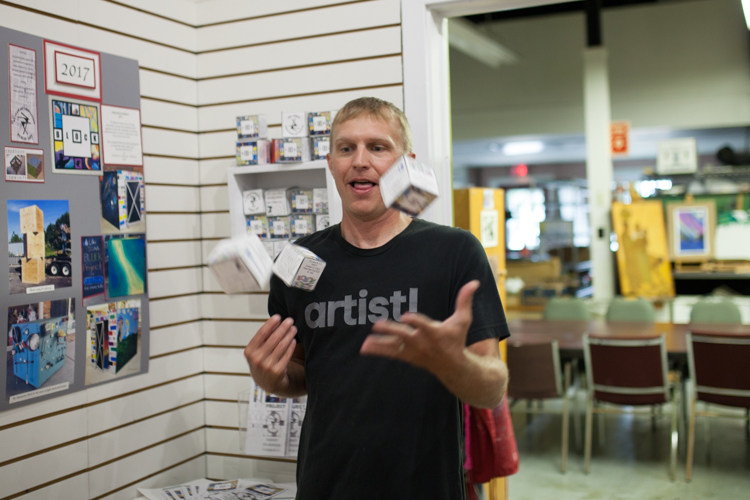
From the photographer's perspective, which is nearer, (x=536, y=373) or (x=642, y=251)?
(x=536, y=373)

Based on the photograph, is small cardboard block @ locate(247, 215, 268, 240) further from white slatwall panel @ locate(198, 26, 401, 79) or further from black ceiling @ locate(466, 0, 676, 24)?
black ceiling @ locate(466, 0, 676, 24)

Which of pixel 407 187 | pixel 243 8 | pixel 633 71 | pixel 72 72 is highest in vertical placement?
pixel 633 71

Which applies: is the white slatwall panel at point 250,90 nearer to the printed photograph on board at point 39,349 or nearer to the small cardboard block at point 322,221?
the small cardboard block at point 322,221

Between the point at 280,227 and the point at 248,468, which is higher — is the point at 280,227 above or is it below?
above

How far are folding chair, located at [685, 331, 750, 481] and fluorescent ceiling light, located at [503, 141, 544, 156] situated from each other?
10.5 meters

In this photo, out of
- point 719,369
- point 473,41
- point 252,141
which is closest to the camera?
point 252,141

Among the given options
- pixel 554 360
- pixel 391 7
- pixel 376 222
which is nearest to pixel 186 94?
pixel 391 7

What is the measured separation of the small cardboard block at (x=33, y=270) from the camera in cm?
222

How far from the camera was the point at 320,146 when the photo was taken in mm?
2633

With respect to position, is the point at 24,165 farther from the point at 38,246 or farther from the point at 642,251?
the point at 642,251

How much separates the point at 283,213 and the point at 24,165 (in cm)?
98

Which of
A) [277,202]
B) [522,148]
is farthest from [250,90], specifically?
[522,148]

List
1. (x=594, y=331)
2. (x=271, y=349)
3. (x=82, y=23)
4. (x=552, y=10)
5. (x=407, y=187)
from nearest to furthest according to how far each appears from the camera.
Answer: (x=407, y=187) → (x=271, y=349) → (x=82, y=23) → (x=594, y=331) → (x=552, y=10)

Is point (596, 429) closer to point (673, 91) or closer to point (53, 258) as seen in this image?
point (53, 258)
